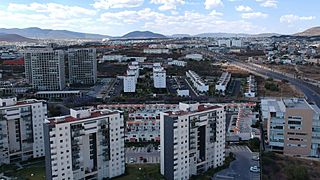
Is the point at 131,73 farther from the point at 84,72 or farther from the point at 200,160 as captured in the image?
the point at 200,160

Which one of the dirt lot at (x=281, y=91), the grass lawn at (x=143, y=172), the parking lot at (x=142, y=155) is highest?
the dirt lot at (x=281, y=91)

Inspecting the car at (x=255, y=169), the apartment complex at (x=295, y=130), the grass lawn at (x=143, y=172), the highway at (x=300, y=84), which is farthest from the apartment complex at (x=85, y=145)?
the highway at (x=300, y=84)

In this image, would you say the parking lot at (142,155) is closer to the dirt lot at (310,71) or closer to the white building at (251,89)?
the white building at (251,89)

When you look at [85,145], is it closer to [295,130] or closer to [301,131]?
[295,130]

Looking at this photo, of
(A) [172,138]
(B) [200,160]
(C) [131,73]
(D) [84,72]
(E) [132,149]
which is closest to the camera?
(A) [172,138]

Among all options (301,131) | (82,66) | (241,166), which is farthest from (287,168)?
(82,66)

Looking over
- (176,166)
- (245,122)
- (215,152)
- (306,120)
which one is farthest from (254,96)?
(176,166)

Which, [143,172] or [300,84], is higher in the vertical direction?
[300,84]
